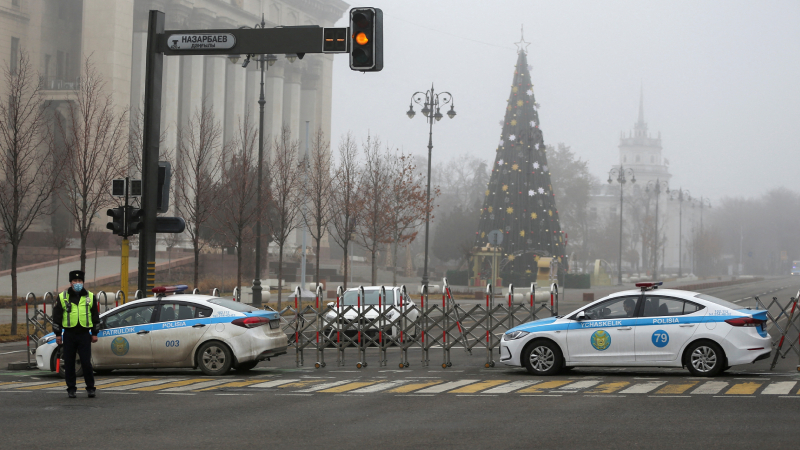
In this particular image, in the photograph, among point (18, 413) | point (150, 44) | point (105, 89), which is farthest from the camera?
point (105, 89)

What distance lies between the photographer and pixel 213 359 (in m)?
15.4

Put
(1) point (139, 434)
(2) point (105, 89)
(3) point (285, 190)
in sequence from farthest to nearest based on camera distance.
Answer: 1. (2) point (105, 89)
2. (3) point (285, 190)
3. (1) point (139, 434)

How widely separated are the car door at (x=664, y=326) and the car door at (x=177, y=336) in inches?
283

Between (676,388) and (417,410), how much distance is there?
397 centimetres

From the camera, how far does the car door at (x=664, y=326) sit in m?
14.2

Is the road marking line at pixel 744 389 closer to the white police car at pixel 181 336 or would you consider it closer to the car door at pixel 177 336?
the white police car at pixel 181 336

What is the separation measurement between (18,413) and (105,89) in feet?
171

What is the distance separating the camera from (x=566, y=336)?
1480 centimetres

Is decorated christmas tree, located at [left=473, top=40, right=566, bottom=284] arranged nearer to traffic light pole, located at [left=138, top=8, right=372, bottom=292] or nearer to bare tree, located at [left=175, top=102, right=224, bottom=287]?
bare tree, located at [left=175, top=102, right=224, bottom=287]

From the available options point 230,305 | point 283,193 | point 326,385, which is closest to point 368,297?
point 230,305

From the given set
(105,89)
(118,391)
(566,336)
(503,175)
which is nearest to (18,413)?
(118,391)

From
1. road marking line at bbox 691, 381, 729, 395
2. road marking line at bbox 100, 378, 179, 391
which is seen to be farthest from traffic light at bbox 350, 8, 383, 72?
road marking line at bbox 691, 381, 729, 395

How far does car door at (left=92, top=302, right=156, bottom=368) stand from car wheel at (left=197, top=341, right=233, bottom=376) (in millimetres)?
872

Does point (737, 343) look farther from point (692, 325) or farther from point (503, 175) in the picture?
point (503, 175)
